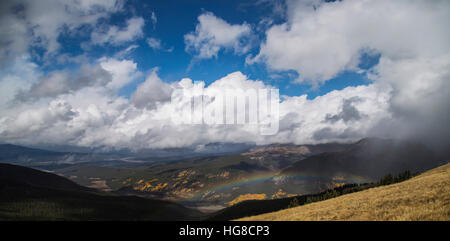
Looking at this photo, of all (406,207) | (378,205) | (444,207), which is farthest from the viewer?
(378,205)
